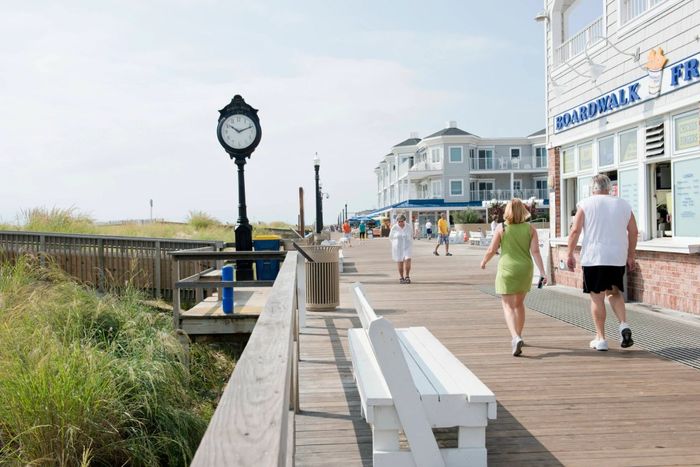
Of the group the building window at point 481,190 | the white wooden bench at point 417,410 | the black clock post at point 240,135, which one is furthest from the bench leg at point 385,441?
the building window at point 481,190

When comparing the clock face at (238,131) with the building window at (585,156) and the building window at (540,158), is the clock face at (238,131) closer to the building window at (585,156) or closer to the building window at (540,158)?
the building window at (585,156)

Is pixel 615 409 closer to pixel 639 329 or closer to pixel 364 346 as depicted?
pixel 364 346

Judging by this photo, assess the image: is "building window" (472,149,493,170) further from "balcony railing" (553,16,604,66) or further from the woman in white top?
the woman in white top

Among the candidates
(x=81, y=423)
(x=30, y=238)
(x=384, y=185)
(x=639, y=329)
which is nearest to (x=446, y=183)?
(x=384, y=185)

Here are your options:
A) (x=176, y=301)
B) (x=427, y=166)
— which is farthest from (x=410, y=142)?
(x=176, y=301)

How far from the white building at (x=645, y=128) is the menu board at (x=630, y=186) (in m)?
0.02

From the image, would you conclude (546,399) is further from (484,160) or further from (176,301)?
(484,160)

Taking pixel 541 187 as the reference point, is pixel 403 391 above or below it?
below

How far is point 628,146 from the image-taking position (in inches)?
470

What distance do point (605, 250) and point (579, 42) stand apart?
8.30 metres

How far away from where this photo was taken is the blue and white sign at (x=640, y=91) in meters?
9.76

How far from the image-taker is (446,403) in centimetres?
373

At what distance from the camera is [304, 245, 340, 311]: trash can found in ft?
35.4

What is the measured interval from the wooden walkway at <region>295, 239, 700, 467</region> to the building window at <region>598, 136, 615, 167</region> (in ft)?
14.4
